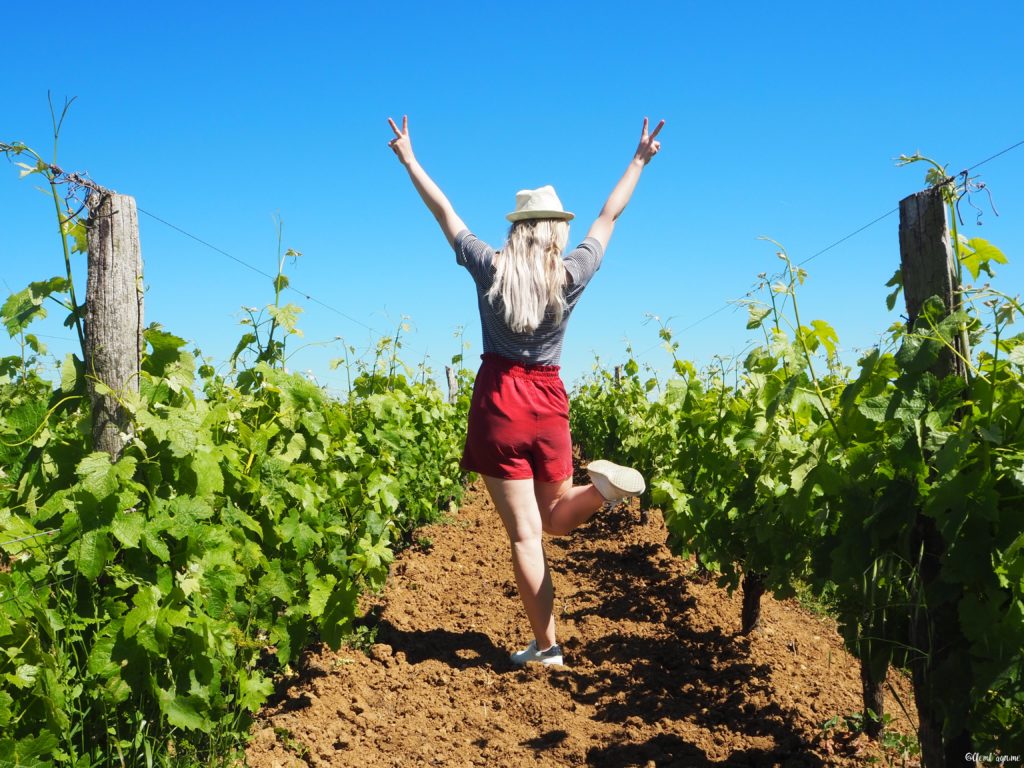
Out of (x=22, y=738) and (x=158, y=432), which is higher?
(x=158, y=432)

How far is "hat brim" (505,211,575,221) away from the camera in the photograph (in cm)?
347

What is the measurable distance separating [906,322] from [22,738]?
2.64 meters

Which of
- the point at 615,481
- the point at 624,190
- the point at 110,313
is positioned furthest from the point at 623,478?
the point at 110,313

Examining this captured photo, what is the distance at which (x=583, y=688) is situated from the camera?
3598mm

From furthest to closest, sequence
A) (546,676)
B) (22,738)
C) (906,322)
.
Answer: (546,676)
(906,322)
(22,738)

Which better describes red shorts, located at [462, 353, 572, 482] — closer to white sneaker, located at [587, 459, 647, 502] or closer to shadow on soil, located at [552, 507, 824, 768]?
white sneaker, located at [587, 459, 647, 502]

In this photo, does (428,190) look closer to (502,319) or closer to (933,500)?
(502,319)

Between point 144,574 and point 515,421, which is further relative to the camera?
point 515,421

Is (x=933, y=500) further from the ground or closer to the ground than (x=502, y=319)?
closer to the ground

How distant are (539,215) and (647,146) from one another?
706 millimetres

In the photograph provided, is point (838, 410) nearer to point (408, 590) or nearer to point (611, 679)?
point (611, 679)

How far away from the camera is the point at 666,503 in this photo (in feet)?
14.8

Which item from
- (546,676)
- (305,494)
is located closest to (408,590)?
(546,676)

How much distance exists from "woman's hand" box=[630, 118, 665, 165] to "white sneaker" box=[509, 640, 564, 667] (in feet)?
7.41
